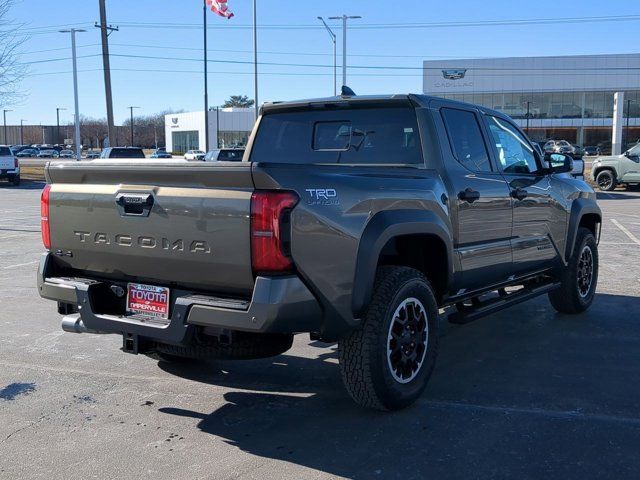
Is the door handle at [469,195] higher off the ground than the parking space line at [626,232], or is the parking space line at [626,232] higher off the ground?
the door handle at [469,195]

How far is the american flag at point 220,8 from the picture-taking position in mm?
35688

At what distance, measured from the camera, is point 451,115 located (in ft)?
17.7

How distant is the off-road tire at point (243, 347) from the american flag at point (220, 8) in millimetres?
34112

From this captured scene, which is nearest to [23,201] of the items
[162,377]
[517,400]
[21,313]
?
[21,313]

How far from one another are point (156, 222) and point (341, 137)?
1986 millimetres

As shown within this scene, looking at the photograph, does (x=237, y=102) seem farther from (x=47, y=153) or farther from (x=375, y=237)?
(x=375, y=237)

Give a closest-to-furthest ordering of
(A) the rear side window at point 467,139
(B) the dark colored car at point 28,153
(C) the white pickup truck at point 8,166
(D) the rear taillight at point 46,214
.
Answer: (D) the rear taillight at point 46,214 → (A) the rear side window at point 467,139 → (C) the white pickup truck at point 8,166 → (B) the dark colored car at point 28,153

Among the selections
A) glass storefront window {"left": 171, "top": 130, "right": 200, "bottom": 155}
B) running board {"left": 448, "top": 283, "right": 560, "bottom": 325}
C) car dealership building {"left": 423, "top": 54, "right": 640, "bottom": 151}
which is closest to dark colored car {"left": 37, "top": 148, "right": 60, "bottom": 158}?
glass storefront window {"left": 171, "top": 130, "right": 200, "bottom": 155}

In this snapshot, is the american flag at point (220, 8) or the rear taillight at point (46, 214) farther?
the american flag at point (220, 8)

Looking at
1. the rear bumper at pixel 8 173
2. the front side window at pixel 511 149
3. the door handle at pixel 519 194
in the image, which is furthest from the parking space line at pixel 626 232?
the rear bumper at pixel 8 173

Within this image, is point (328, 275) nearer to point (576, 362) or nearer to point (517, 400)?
point (517, 400)

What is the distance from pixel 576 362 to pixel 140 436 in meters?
3.50

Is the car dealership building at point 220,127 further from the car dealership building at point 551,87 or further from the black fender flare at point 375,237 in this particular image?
the black fender flare at point 375,237

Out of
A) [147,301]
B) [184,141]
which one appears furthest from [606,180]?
[184,141]
